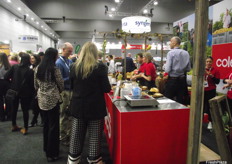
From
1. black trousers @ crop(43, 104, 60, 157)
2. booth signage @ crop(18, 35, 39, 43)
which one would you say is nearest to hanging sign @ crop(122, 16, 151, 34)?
black trousers @ crop(43, 104, 60, 157)

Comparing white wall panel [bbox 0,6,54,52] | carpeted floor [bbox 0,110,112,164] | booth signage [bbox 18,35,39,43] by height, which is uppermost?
white wall panel [bbox 0,6,54,52]

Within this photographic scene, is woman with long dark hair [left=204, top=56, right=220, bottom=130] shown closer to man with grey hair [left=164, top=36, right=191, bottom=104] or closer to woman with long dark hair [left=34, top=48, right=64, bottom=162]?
man with grey hair [left=164, top=36, right=191, bottom=104]

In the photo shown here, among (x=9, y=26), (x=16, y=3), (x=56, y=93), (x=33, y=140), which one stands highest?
(x=16, y=3)

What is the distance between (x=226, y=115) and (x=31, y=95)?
307cm

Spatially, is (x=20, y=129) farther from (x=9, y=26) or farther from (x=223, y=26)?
(x=9, y=26)

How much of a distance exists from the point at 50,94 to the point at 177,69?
7.22ft

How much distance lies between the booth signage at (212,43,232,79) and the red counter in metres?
3.06

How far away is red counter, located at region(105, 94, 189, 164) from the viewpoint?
1.88m

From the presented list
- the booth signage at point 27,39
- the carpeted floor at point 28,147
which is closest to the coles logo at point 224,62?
the carpeted floor at point 28,147

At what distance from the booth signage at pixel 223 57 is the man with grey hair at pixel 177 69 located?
4.71ft

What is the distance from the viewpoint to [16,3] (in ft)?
26.2

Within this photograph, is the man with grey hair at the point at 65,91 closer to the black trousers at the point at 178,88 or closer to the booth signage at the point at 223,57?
the black trousers at the point at 178,88

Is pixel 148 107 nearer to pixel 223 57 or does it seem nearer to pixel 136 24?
pixel 136 24

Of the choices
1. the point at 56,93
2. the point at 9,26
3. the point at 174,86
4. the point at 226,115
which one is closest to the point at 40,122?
the point at 56,93
